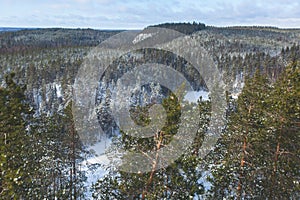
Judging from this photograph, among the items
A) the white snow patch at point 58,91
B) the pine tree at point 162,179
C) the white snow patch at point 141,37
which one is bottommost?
the white snow patch at point 58,91

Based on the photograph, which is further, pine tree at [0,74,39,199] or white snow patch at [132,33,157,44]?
white snow patch at [132,33,157,44]

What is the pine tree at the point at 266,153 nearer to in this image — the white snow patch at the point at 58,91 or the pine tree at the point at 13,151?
the pine tree at the point at 13,151

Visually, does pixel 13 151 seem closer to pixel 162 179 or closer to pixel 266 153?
pixel 162 179

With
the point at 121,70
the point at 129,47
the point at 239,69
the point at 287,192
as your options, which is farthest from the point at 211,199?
the point at 129,47

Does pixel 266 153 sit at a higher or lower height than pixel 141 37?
lower

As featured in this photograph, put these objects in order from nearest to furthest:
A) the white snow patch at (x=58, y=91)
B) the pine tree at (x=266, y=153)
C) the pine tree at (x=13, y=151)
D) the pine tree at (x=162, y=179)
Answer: the pine tree at (x=13, y=151) < the pine tree at (x=162, y=179) < the pine tree at (x=266, y=153) < the white snow patch at (x=58, y=91)

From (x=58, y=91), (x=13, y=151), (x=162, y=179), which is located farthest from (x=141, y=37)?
(x=13, y=151)

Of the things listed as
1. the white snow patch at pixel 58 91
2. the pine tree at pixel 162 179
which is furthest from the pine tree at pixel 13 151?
the white snow patch at pixel 58 91

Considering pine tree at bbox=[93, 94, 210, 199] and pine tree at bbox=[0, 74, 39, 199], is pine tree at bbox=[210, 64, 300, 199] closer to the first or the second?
pine tree at bbox=[93, 94, 210, 199]

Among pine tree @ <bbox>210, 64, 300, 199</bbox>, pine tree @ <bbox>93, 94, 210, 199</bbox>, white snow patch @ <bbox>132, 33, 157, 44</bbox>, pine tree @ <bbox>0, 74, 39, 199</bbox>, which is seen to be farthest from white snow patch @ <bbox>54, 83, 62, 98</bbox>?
pine tree @ <bbox>210, 64, 300, 199</bbox>

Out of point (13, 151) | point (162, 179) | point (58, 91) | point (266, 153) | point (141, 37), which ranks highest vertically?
point (141, 37)

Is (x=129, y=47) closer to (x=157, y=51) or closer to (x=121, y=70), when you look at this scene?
(x=157, y=51)
